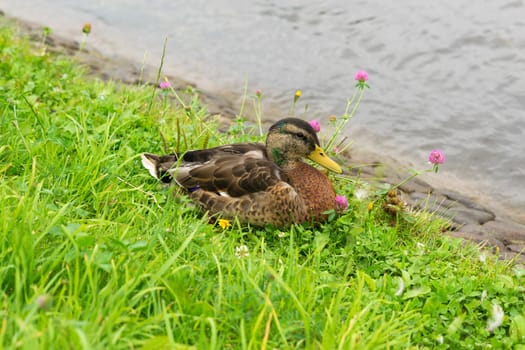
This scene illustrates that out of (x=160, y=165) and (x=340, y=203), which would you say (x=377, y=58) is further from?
(x=160, y=165)

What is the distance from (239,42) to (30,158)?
5280 millimetres

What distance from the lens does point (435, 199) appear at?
541cm

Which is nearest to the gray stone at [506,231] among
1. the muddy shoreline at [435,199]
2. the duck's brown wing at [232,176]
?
the muddy shoreline at [435,199]

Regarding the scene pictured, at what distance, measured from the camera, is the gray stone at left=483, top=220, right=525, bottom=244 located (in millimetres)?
4820

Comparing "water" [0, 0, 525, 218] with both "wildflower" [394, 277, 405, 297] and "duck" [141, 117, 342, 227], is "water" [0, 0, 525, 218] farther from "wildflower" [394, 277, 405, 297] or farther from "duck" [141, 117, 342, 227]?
"wildflower" [394, 277, 405, 297]

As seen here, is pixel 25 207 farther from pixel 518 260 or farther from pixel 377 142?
pixel 377 142

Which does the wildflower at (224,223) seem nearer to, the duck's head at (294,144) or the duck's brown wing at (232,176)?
the duck's brown wing at (232,176)

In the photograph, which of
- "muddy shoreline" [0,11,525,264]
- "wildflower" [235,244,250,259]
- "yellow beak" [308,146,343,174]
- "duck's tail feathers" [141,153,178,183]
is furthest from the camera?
"muddy shoreline" [0,11,525,264]

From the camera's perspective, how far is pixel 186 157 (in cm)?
436

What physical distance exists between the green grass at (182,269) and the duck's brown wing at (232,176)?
183 mm

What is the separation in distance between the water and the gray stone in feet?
1.60

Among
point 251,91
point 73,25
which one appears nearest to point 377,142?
point 251,91

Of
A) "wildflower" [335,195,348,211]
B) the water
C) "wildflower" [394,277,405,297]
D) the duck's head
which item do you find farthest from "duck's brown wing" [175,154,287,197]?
the water

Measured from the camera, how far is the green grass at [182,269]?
8.00 feet
